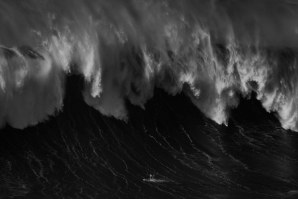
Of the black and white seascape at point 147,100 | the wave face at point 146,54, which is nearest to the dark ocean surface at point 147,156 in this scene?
the black and white seascape at point 147,100

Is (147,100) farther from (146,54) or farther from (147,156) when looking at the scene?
(147,156)

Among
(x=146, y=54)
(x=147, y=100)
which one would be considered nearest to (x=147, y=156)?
(x=147, y=100)

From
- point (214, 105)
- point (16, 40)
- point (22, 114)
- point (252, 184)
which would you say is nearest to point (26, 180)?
point (22, 114)

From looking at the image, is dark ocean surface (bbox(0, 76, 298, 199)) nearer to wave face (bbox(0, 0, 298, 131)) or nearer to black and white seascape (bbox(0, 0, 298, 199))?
black and white seascape (bbox(0, 0, 298, 199))

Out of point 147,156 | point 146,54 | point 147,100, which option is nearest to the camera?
point 147,156

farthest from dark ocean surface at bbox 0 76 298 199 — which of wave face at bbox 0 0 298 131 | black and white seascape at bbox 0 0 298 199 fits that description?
wave face at bbox 0 0 298 131

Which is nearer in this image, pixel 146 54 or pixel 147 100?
pixel 147 100

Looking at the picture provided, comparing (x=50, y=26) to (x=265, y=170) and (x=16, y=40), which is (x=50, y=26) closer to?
(x=16, y=40)
